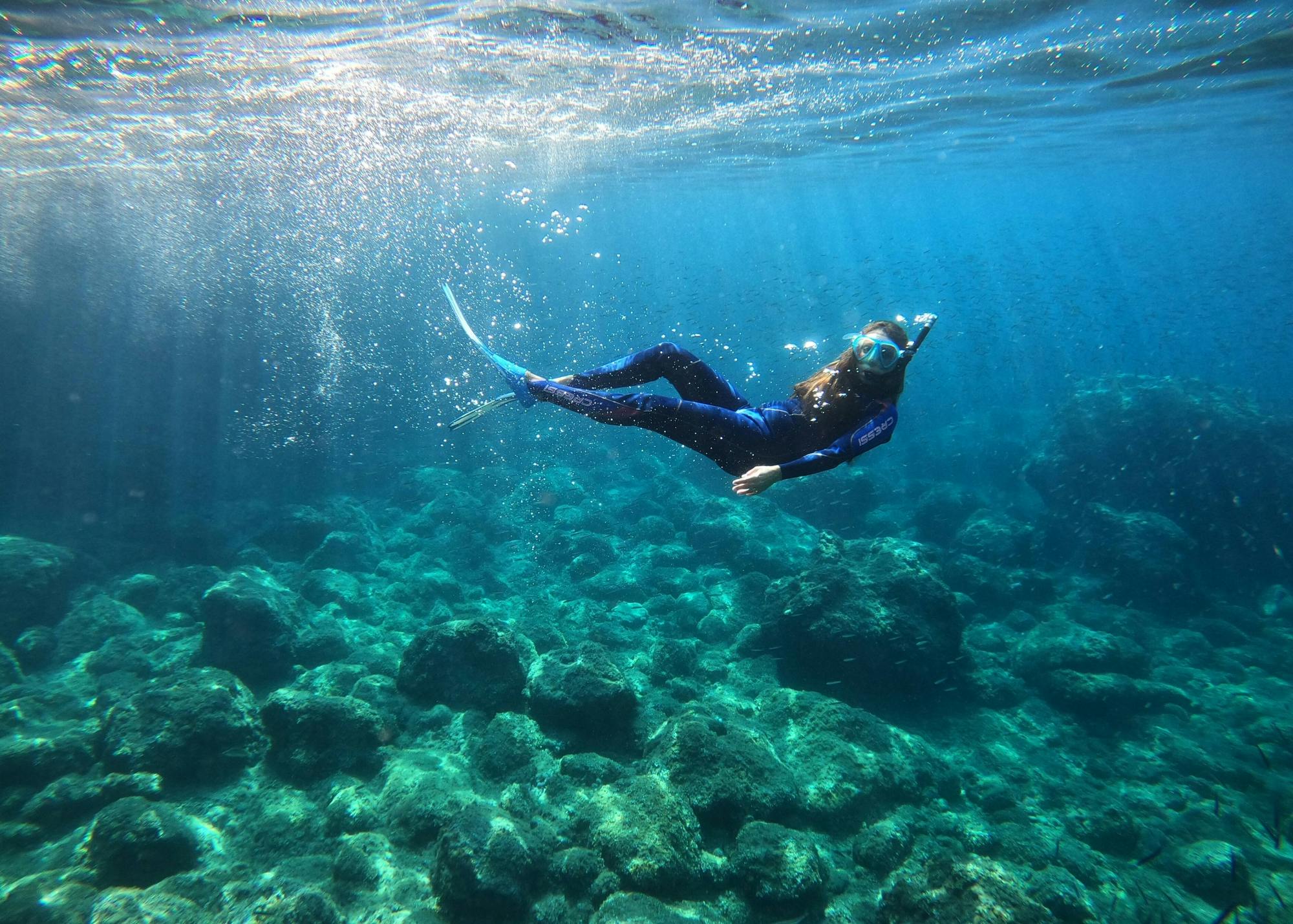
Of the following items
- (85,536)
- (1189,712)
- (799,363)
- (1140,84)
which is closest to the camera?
(1189,712)

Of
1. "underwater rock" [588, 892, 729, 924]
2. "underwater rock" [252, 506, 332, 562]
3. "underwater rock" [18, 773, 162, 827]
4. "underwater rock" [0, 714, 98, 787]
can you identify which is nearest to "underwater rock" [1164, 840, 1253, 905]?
"underwater rock" [588, 892, 729, 924]

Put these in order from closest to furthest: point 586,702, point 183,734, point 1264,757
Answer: point 183,734 → point 586,702 → point 1264,757

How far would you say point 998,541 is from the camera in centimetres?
1364

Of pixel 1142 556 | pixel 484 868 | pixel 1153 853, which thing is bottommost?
pixel 1142 556

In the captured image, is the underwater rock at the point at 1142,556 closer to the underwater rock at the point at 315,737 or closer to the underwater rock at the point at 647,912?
the underwater rock at the point at 647,912

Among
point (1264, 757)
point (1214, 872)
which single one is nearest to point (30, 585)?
point (1214, 872)

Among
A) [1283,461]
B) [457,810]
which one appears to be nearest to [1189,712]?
[1283,461]

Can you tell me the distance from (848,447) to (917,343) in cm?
100

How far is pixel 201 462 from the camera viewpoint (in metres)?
17.5

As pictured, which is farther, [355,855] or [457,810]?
[457,810]

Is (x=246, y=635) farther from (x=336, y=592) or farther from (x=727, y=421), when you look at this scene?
(x=727, y=421)

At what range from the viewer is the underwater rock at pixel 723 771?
519 cm

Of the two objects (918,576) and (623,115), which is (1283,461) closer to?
(918,576)

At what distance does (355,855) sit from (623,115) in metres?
20.5
